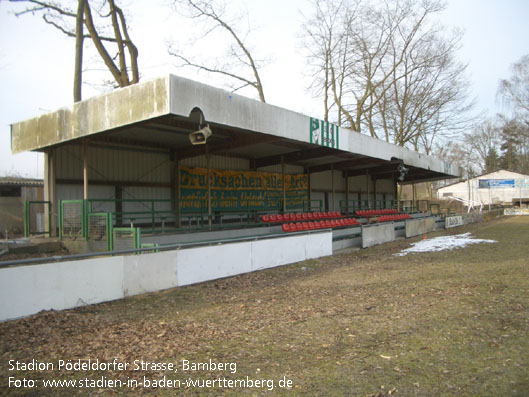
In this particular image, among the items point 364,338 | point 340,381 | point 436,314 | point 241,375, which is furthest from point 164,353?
point 436,314

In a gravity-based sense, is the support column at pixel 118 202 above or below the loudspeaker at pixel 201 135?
below

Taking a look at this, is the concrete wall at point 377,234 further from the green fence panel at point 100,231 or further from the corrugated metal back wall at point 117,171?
the green fence panel at point 100,231

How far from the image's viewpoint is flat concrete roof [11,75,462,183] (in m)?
8.76

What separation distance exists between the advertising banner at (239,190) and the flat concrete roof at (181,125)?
119cm

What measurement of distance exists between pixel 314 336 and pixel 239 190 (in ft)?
46.6

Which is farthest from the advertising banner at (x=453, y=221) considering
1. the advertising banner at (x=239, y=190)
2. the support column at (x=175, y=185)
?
the support column at (x=175, y=185)

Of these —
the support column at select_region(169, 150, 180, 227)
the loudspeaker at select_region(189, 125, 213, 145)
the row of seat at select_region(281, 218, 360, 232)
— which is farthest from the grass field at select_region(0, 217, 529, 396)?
the support column at select_region(169, 150, 180, 227)

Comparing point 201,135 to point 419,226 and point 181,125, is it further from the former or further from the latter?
point 419,226

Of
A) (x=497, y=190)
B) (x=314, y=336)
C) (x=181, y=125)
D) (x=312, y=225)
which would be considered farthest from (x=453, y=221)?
(x=497, y=190)

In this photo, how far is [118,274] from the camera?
23.0 feet

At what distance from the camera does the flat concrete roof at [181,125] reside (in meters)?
8.76

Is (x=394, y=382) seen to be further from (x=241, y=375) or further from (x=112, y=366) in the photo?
(x=112, y=366)

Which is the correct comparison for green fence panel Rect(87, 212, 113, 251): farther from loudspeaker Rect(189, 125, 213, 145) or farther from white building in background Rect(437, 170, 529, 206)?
white building in background Rect(437, 170, 529, 206)

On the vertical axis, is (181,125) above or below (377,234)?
above
